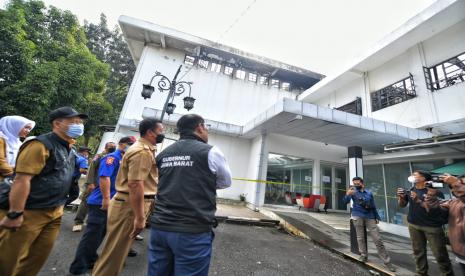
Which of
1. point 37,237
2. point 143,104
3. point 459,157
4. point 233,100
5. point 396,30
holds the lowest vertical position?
point 37,237

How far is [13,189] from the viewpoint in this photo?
68.5 inches

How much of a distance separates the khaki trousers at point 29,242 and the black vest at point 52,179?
83 millimetres

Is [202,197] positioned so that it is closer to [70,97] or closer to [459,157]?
[459,157]

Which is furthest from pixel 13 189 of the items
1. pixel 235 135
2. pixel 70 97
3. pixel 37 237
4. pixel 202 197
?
pixel 70 97

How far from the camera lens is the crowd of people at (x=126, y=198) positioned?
1.64m

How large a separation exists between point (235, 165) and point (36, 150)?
9699 mm

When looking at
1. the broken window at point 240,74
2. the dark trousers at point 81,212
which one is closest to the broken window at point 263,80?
the broken window at point 240,74

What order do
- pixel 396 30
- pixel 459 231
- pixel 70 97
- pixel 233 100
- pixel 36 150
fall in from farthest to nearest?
pixel 233 100 < pixel 70 97 < pixel 396 30 < pixel 459 231 < pixel 36 150

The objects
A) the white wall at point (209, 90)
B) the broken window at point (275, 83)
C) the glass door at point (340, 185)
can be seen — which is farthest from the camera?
the broken window at point (275, 83)

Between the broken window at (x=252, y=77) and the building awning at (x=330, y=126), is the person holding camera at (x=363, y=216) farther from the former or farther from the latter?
the broken window at (x=252, y=77)

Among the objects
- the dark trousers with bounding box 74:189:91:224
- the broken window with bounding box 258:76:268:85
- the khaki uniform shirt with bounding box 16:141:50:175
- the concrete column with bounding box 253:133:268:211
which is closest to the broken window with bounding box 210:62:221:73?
the broken window with bounding box 258:76:268:85

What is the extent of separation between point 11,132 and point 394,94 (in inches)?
487

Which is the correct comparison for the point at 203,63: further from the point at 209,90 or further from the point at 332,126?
the point at 332,126

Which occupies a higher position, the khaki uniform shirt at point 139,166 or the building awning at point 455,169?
the building awning at point 455,169
